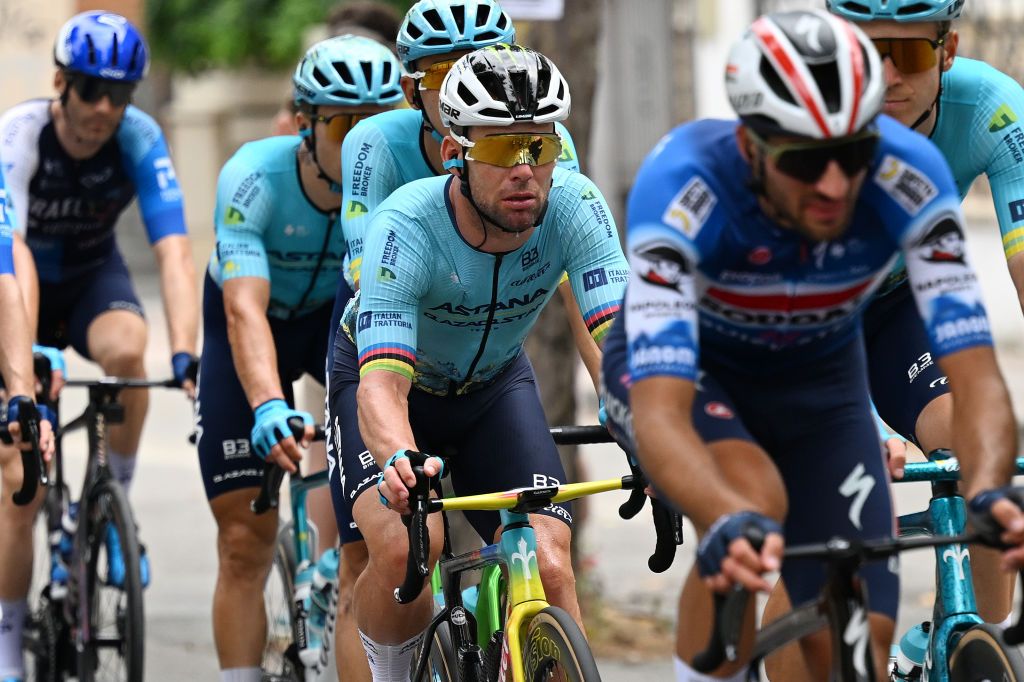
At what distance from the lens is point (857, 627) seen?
3469mm

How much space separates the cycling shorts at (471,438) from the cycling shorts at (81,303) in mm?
2471

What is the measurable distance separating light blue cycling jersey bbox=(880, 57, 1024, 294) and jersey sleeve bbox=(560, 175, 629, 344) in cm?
95

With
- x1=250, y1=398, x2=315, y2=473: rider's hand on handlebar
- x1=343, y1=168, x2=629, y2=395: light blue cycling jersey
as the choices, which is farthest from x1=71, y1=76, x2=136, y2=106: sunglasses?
x1=343, y1=168, x2=629, y2=395: light blue cycling jersey

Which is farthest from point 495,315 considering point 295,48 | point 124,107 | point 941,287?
point 295,48

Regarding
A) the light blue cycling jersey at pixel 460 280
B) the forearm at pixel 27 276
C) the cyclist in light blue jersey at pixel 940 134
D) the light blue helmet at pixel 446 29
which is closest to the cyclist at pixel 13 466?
the forearm at pixel 27 276

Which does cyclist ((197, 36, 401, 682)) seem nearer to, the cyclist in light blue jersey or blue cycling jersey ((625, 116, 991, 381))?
the cyclist in light blue jersey

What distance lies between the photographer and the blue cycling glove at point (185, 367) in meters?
6.65

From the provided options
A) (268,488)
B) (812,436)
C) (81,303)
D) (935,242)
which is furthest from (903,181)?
(81,303)

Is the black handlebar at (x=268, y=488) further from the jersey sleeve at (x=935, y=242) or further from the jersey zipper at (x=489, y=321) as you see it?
the jersey sleeve at (x=935, y=242)

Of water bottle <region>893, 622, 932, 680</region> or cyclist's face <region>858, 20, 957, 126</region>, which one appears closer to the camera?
water bottle <region>893, 622, 932, 680</region>

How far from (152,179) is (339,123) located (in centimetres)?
138

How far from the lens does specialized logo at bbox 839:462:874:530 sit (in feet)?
12.6

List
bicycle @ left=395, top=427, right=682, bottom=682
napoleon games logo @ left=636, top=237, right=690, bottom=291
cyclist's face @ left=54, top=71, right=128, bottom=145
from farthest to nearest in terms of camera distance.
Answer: cyclist's face @ left=54, top=71, right=128, bottom=145 → bicycle @ left=395, top=427, right=682, bottom=682 → napoleon games logo @ left=636, top=237, right=690, bottom=291

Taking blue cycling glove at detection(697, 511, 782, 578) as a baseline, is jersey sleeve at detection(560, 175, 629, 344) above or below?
above
